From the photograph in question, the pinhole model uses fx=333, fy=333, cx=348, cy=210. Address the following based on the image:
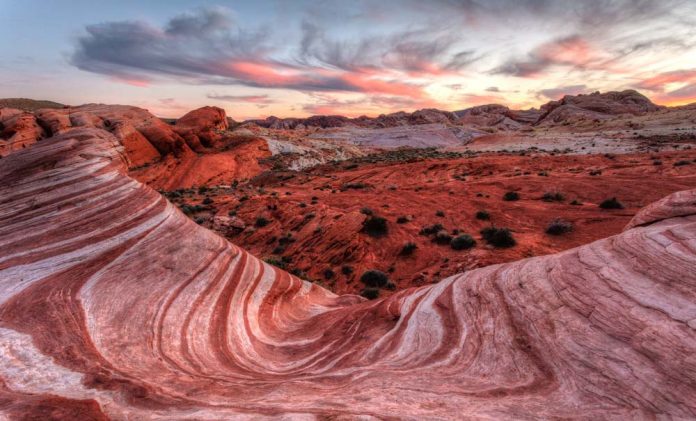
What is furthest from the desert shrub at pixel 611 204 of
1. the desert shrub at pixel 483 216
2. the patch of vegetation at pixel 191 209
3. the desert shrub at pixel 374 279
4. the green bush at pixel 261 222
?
the patch of vegetation at pixel 191 209

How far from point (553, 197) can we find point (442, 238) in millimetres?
9603

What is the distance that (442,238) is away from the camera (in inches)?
572

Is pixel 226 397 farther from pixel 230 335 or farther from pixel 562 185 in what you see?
pixel 562 185

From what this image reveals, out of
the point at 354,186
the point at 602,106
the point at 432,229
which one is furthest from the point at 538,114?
the point at 432,229

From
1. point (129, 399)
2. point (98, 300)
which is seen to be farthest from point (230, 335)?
point (129, 399)

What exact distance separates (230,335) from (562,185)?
23.4 metres

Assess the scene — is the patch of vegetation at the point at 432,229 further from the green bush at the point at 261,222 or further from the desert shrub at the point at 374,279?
the green bush at the point at 261,222

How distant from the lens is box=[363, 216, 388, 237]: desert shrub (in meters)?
15.9

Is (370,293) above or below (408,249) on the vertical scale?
below

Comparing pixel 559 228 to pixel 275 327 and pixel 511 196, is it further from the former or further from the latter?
pixel 275 327

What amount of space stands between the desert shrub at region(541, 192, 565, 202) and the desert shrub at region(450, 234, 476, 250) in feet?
29.6

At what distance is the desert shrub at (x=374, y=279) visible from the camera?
1207 centimetres

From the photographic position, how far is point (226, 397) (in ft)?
10.2

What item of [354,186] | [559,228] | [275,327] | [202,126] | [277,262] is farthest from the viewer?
[202,126]
